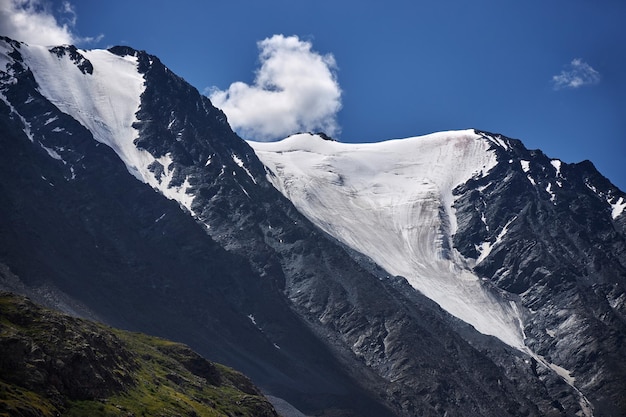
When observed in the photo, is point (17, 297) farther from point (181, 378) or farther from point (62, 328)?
point (181, 378)

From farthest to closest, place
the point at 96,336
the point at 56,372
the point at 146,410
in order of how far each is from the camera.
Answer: the point at 96,336 → the point at 146,410 → the point at 56,372

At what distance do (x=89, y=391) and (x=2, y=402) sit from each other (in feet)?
83.9

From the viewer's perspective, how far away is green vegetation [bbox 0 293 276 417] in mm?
131250

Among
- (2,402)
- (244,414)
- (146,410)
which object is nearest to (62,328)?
(146,410)

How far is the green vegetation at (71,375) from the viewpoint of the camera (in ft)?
431

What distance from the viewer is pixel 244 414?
192 m

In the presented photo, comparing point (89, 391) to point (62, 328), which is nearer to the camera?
point (89, 391)

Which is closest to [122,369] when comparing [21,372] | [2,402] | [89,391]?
[89,391]

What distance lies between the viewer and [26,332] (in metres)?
146

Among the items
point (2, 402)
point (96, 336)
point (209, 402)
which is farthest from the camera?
point (209, 402)

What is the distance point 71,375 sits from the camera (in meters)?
140

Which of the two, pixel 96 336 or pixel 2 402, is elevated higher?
pixel 96 336

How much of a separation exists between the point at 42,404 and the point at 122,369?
33870mm

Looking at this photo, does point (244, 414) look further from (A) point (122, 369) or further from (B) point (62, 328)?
(B) point (62, 328)
